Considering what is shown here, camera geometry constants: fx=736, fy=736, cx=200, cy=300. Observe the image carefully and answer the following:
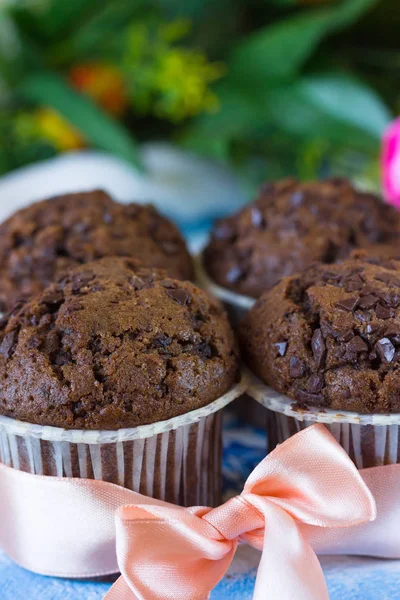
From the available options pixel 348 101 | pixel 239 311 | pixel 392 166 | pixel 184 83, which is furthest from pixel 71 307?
pixel 348 101

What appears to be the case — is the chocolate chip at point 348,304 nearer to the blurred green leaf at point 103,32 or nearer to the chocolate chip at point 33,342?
the chocolate chip at point 33,342

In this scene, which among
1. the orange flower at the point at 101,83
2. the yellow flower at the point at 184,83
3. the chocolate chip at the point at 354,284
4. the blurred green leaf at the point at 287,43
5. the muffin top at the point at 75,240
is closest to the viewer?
the chocolate chip at the point at 354,284

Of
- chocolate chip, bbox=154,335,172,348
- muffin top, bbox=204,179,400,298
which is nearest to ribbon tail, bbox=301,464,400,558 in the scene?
chocolate chip, bbox=154,335,172,348

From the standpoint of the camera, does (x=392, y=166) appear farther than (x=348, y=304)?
Yes

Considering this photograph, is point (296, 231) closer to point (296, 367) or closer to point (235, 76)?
point (296, 367)

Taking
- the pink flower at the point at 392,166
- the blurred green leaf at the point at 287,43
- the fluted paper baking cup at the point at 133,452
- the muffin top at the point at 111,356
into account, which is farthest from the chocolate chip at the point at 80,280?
the blurred green leaf at the point at 287,43

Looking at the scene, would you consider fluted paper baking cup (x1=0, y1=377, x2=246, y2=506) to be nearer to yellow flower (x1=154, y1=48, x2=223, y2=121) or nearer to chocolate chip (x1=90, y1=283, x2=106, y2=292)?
chocolate chip (x1=90, y1=283, x2=106, y2=292)
